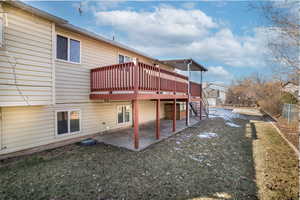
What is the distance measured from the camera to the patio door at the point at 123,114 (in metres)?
8.98

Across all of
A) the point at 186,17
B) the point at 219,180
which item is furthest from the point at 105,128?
the point at 186,17

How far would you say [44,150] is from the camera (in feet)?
17.8

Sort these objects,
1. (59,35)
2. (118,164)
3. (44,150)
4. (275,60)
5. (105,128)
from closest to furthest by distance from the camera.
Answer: (118,164)
(44,150)
(59,35)
(275,60)
(105,128)

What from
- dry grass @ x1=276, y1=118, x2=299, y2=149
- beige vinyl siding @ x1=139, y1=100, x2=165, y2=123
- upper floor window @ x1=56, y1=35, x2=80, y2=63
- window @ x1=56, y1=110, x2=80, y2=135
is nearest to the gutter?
upper floor window @ x1=56, y1=35, x2=80, y2=63

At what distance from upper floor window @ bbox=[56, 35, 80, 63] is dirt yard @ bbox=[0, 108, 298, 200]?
3802mm

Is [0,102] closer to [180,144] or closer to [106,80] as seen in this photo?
[106,80]

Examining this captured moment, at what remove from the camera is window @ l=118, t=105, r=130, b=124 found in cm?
902

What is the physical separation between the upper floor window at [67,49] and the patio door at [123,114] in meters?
3.77

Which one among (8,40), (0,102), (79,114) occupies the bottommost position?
(79,114)

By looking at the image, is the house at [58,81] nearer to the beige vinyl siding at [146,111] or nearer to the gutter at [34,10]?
the gutter at [34,10]

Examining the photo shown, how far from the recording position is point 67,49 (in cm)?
613

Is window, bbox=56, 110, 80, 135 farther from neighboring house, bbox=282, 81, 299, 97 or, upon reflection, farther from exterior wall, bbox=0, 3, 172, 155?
neighboring house, bbox=282, 81, 299, 97

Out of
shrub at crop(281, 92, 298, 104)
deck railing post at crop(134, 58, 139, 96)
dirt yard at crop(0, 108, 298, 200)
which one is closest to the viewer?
dirt yard at crop(0, 108, 298, 200)

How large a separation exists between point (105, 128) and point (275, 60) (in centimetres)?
964
